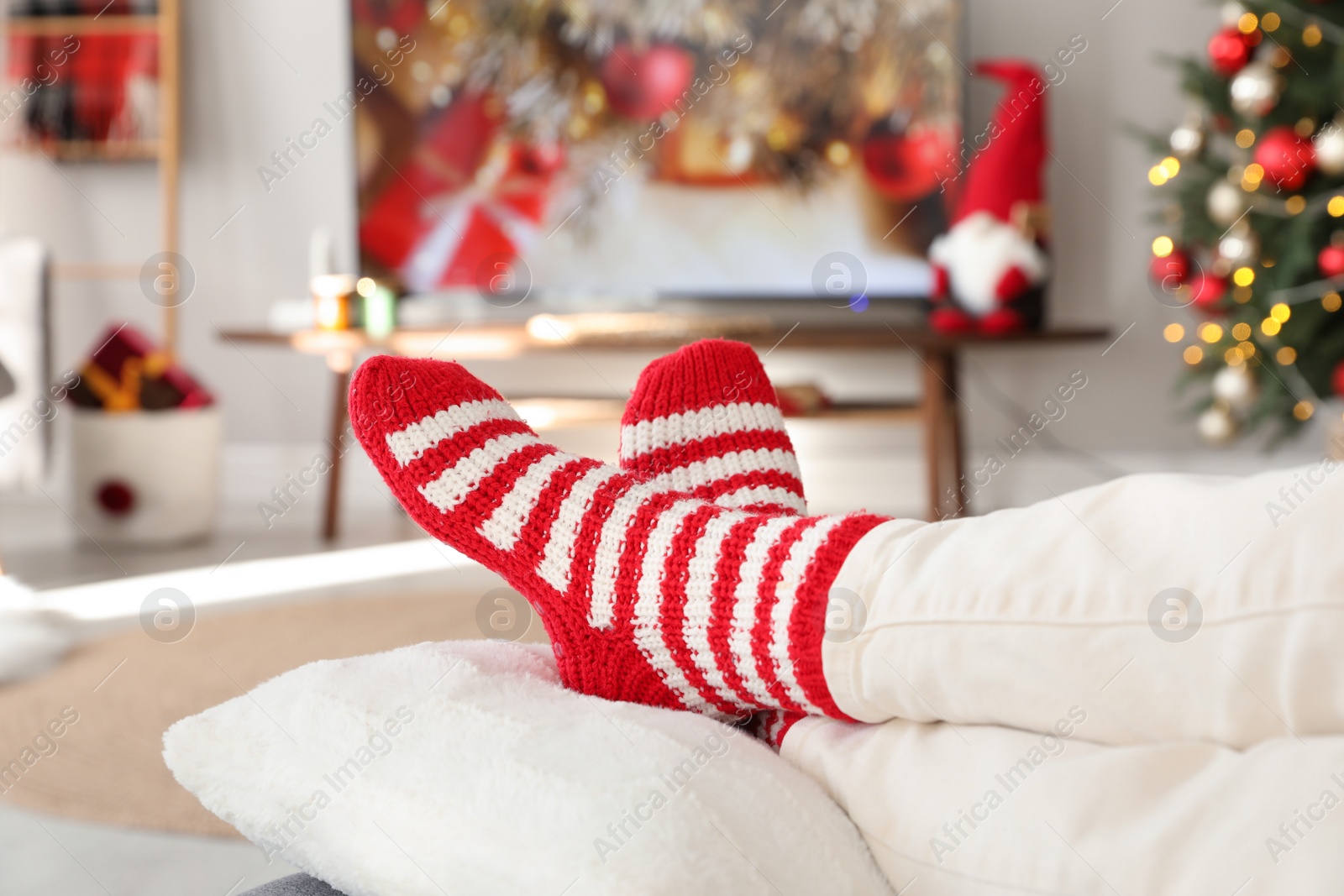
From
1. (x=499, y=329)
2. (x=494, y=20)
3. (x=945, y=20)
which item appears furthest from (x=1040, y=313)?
(x=494, y=20)

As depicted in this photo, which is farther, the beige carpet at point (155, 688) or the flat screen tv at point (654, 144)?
the flat screen tv at point (654, 144)

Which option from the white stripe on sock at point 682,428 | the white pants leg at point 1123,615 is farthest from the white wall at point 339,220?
the white pants leg at point 1123,615

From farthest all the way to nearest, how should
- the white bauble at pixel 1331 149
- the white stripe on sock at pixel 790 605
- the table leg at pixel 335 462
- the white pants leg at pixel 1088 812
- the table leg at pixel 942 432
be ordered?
the table leg at pixel 335 462 → the table leg at pixel 942 432 → the white bauble at pixel 1331 149 → the white stripe on sock at pixel 790 605 → the white pants leg at pixel 1088 812

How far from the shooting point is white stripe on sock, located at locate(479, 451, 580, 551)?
573mm

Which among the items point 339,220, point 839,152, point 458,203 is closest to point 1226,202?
point 839,152

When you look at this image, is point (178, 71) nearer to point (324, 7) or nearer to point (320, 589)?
point (324, 7)

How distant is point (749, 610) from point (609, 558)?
9cm

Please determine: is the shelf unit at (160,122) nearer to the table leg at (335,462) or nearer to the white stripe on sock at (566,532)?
the table leg at (335,462)

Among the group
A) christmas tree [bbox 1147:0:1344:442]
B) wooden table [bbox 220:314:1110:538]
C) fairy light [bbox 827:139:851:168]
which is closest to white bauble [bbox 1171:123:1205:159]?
christmas tree [bbox 1147:0:1344:442]

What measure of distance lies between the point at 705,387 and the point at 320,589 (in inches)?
49.3

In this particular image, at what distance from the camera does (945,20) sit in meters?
2.27

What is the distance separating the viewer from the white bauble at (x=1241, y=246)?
1927 millimetres

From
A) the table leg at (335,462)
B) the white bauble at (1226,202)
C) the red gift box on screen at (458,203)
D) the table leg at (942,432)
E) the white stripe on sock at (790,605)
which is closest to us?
the white stripe on sock at (790,605)

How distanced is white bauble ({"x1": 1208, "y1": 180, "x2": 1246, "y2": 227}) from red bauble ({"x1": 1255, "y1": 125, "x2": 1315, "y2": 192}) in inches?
2.1
